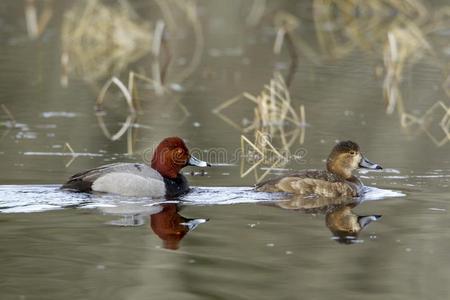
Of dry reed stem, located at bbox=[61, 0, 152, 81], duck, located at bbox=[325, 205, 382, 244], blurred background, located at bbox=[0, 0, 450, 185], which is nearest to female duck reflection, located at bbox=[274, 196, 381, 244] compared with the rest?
duck, located at bbox=[325, 205, 382, 244]

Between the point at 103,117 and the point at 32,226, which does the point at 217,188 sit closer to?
the point at 32,226

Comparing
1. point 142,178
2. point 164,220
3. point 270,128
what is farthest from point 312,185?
point 270,128

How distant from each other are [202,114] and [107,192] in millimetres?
4961

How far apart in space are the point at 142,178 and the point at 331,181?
1.81 metres

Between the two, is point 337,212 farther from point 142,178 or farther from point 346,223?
point 142,178

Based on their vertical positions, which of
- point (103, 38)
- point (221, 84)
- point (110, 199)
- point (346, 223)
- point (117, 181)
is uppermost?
point (103, 38)

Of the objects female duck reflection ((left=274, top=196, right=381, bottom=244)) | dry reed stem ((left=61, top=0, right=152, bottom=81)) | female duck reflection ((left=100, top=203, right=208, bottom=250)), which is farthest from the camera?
dry reed stem ((left=61, top=0, right=152, bottom=81))

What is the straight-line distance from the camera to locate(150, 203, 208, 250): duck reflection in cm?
827

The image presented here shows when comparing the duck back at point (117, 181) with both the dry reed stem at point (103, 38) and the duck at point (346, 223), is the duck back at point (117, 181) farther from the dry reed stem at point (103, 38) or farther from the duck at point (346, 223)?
the dry reed stem at point (103, 38)

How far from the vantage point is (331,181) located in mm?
10273

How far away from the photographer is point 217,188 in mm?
10305

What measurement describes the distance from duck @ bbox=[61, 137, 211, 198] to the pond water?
0.57ft

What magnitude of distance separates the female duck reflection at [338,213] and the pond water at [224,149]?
34 millimetres

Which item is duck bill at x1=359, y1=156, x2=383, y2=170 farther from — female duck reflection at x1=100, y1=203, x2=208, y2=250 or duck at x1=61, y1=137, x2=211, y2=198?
female duck reflection at x1=100, y1=203, x2=208, y2=250
